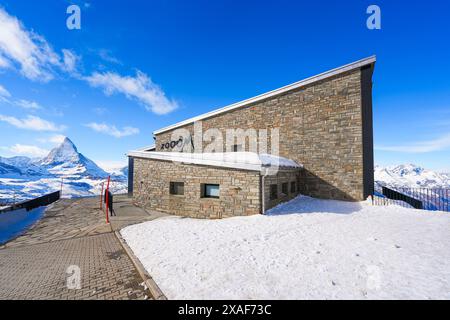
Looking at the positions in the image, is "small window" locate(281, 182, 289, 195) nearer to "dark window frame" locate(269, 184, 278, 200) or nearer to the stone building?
the stone building

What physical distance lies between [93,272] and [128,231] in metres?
3.13

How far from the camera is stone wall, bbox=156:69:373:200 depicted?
36.4 ft

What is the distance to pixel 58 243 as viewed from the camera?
7.00 metres

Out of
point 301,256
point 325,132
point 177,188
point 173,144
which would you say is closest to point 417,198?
point 325,132

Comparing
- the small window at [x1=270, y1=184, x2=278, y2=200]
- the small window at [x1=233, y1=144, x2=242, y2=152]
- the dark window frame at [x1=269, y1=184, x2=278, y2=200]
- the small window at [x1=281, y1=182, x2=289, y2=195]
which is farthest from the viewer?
the small window at [x1=233, y1=144, x2=242, y2=152]

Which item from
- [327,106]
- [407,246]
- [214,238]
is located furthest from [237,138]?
[407,246]

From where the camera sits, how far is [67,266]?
16.8 ft

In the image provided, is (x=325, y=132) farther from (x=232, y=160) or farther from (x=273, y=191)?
(x=232, y=160)

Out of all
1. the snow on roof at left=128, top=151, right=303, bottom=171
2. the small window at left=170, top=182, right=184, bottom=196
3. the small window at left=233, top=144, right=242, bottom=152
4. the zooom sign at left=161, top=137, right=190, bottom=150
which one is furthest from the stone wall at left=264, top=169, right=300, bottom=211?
the zooom sign at left=161, top=137, right=190, bottom=150

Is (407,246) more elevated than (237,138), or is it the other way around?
(237,138)

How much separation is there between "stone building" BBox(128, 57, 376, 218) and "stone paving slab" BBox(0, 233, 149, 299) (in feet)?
15.2

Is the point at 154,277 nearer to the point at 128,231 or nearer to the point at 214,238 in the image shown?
the point at 214,238

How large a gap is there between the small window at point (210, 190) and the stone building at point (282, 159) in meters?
0.05

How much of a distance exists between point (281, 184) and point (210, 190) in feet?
12.9
